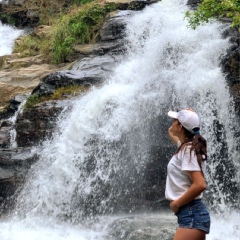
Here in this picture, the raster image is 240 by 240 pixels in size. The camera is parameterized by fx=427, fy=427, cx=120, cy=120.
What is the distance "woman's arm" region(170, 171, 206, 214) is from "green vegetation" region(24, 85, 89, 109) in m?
7.69

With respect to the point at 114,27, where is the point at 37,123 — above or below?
below

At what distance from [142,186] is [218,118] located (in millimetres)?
2322

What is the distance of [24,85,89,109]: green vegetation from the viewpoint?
10.9 metres

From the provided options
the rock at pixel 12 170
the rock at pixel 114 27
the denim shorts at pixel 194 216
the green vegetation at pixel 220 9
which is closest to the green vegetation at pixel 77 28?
the rock at pixel 114 27

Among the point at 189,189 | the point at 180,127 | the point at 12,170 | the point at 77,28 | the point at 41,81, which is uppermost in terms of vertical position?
the point at 180,127

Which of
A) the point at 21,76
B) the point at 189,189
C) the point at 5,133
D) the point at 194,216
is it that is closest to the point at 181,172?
the point at 189,189

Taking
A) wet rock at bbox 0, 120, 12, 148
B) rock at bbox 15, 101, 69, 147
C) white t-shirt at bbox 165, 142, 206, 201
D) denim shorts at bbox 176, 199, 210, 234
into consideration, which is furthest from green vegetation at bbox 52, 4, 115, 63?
denim shorts at bbox 176, 199, 210, 234

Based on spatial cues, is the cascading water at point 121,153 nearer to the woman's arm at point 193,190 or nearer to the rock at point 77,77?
the rock at point 77,77

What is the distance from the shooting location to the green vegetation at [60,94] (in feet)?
35.7

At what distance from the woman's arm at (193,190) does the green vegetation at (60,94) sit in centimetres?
769

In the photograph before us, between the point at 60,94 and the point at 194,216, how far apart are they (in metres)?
8.05

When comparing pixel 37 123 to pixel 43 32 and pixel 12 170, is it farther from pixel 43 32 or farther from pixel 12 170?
pixel 43 32

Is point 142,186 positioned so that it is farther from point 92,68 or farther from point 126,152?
point 92,68

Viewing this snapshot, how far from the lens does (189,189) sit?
3350 mm
